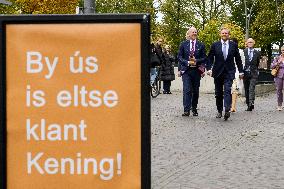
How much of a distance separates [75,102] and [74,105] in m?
0.02

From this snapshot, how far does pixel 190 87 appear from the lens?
47.7ft

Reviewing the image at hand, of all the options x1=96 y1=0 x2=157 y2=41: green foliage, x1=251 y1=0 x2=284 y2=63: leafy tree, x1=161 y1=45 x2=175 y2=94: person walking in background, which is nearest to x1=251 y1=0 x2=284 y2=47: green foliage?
x1=251 y1=0 x2=284 y2=63: leafy tree

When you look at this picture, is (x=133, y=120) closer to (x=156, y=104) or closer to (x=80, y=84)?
(x=80, y=84)

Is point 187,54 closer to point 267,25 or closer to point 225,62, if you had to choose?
point 225,62

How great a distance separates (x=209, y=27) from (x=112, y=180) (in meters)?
51.1

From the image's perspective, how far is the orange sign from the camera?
348cm

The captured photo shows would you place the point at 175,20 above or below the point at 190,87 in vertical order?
above

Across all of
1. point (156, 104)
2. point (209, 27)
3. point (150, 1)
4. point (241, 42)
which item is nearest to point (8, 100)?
point (156, 104)

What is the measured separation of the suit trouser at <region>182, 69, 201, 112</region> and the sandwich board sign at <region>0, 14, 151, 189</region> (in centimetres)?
1090

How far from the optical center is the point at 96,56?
3.50 metres

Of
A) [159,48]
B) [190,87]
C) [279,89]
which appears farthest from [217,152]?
[159,48]

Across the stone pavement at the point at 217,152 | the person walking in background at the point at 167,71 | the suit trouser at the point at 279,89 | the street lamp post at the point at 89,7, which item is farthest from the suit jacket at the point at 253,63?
the street lamp post at the point at 89,7

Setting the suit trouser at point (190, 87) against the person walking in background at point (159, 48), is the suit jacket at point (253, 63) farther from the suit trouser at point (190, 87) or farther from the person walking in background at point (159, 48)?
the person walking in background at point (159, 48)

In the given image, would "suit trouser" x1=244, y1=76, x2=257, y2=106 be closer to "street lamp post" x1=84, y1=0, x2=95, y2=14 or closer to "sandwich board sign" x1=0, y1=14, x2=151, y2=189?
"street lamp post" x1=84, y1=0, x2=95, y2=14
